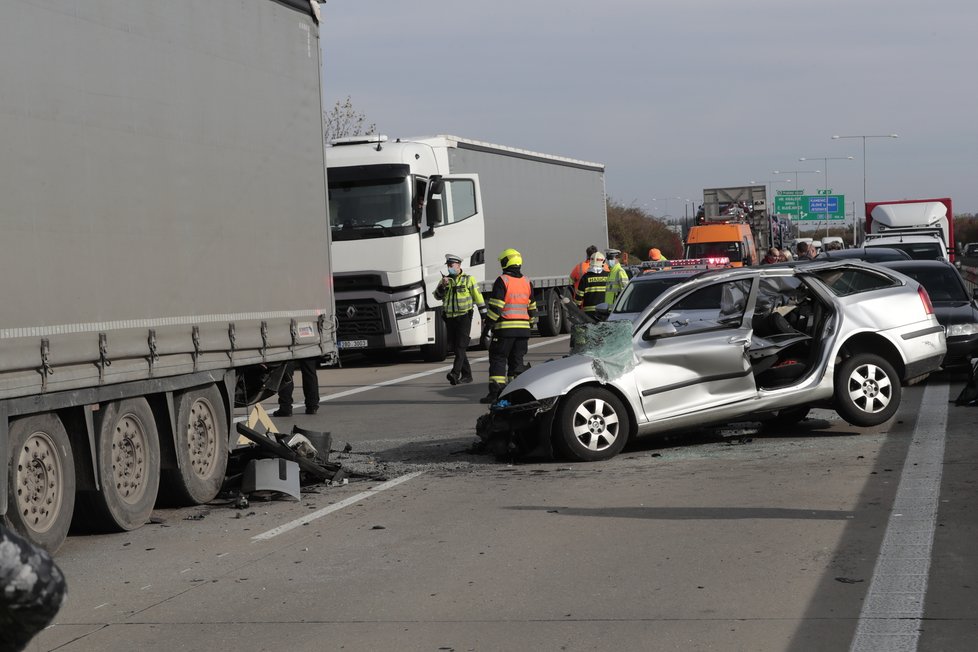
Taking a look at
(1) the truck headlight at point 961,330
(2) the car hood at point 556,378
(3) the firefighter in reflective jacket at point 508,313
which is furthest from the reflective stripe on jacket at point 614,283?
(2) the car hood at point 556,378

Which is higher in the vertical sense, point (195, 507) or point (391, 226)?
point (391, 226)

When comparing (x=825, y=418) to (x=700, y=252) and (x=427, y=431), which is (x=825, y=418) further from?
(x=700, y=252)

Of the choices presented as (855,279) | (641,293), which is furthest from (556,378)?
(641,293)

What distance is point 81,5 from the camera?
821 centimetres

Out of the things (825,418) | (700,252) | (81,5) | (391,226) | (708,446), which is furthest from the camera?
(700,252)

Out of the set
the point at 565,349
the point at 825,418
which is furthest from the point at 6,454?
the point at 565,349

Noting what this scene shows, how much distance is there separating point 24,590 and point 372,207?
831 inches

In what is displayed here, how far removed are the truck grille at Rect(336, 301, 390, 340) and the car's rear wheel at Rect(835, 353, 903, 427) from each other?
1208cm

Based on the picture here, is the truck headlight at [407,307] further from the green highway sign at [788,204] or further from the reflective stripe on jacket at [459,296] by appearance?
the green highway sign at [788,204]

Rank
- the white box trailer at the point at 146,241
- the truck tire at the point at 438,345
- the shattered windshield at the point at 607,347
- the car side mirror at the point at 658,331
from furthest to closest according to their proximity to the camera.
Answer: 1. the truck tire at the point at 438,345
2. the car side mirror at the point at 658,331
3. the shattered windshield at the point at 607,347
4. the white box trailer at the point at 146,241

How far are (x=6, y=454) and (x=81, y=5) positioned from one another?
106 inches

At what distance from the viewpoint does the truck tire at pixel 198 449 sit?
9727mm

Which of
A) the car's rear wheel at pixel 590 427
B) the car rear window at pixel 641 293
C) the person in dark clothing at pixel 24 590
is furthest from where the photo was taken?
the car rear window at pixel 641 293

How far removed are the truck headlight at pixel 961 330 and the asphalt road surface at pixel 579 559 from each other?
193 inches
